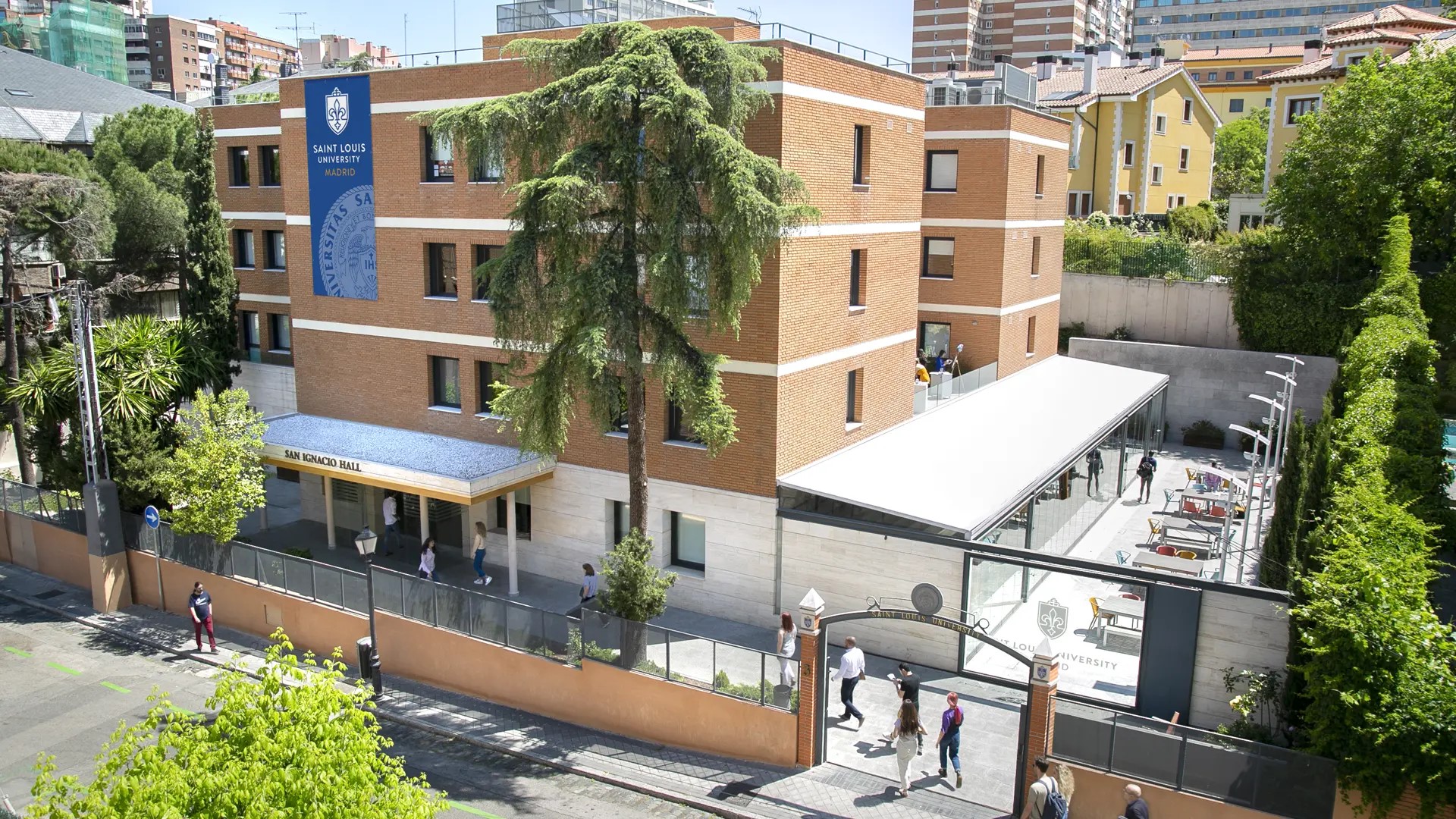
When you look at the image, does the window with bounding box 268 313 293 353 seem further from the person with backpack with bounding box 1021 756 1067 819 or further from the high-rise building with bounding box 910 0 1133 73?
the high-rise building with bounding box 910 0 1133 73

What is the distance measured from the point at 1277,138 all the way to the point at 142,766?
60.4 m

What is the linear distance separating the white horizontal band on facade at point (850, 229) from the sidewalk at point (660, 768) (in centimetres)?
950

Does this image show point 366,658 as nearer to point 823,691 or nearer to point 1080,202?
point 823,691

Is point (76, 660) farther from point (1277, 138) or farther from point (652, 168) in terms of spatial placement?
point (1277, 138)

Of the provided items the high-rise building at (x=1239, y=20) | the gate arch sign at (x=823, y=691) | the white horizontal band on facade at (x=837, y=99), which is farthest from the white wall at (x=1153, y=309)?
the high-rise building at (x=1239, y=20)

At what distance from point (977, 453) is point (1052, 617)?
19.8 ft

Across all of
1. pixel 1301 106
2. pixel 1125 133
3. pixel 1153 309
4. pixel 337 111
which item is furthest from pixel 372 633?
pixel 1301 106

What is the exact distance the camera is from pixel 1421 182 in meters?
33.9

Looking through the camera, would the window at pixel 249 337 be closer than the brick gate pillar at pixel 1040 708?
No

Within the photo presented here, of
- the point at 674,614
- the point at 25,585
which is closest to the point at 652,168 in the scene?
the point at 674,614

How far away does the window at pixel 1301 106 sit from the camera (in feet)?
178

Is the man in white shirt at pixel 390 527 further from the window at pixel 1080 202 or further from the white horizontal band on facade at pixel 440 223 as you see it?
the window at pixel 1080 202

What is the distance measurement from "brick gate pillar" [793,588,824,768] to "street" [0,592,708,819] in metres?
2.09

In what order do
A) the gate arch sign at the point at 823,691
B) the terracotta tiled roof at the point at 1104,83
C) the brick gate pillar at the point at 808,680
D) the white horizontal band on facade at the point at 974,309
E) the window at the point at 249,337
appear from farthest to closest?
the terracotta tiled roof at the point at 1104,83 → the window at the point at 249,337 → the white horizontal band on facade at the point at 974,309 → the brick gate pillar at the point at 808,680 → the gate arch sign at the point at 823,691
